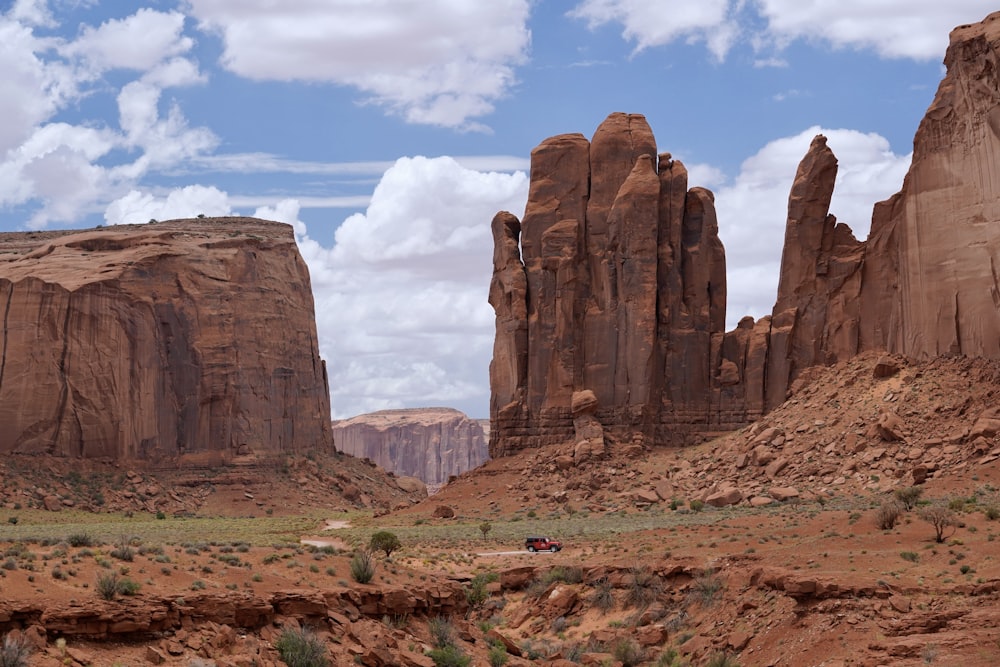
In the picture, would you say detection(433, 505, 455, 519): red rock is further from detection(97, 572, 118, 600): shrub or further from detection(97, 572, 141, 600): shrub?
detection(97, 572, 118, 600): shrub

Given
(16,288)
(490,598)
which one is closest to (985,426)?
(490,598)

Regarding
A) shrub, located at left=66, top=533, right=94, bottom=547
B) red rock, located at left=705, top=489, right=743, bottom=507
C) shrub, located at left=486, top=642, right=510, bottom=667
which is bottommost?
shrub, located at left=486, top=642, right=510, bottom=667

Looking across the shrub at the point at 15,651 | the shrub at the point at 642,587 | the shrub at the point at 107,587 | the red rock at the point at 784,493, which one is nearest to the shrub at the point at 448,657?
the shrub at the point at 107,587

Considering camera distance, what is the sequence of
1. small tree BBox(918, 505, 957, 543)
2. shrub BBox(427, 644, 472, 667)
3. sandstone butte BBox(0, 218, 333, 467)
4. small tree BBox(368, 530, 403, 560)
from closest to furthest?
shrub BBox(427, 644, 472, 667) → small tree BBox(918, 505, 957, 543) → small tree BBox(368, 530, 403, 560) → sandstone butte BBox(0, 218, 333, 467)

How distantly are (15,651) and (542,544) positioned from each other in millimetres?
28752

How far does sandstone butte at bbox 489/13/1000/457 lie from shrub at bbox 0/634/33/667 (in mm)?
47045

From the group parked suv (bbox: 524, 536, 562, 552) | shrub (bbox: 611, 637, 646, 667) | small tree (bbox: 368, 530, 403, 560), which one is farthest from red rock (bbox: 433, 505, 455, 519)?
shrub (bbox: 611, 637, 646, 667)

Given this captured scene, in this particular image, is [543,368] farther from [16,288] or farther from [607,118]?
[16,288]

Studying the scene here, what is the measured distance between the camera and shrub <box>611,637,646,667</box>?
33812mm

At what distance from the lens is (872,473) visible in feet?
182

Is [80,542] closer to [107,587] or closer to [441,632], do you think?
[107,587]

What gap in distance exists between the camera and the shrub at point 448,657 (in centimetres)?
2745

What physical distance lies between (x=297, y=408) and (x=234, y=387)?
6.55m

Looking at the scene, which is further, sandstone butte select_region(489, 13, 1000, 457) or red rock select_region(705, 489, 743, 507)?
Result: sandstone butte select_region(489, 13, 1000, 457)
